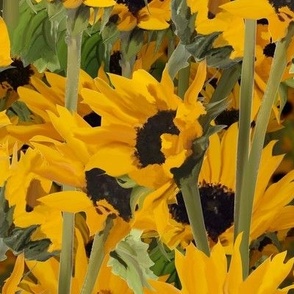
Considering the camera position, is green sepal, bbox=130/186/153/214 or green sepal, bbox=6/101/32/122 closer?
green sepal, bbox=130/186/153/214

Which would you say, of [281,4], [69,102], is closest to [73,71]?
[69,102]

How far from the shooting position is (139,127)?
0.43 m

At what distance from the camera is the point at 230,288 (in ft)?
1.31

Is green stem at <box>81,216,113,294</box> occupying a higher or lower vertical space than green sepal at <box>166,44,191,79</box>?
lower

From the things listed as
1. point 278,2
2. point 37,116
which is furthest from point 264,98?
point 37,116

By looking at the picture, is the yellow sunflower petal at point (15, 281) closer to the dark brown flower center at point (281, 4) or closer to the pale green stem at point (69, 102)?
the pale green stem at point (69, 102)

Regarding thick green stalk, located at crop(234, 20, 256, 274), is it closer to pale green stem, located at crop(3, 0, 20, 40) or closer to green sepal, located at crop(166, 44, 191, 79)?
green sepal, located at crop(166, 44, 191, 79)

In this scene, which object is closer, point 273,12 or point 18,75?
point 273,12

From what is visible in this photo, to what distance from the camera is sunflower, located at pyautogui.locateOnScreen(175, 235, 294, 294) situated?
40 cm

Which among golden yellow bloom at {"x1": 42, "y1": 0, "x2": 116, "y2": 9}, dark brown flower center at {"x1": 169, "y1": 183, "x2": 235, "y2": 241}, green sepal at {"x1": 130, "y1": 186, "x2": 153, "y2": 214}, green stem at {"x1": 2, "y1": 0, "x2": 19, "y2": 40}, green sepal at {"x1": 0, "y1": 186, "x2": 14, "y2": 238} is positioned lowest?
green sepal at {"x1": 0, "y1": 186, "x2": 14, "y2": 238}

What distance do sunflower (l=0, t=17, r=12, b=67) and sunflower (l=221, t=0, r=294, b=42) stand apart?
17 cm

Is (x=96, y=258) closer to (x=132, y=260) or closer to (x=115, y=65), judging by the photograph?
(x=132, y=260)

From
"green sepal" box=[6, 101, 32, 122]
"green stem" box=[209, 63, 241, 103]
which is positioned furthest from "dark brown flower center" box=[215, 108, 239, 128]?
"green sepal" box=[6, 101, 32, 122]

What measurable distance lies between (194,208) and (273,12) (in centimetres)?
10
